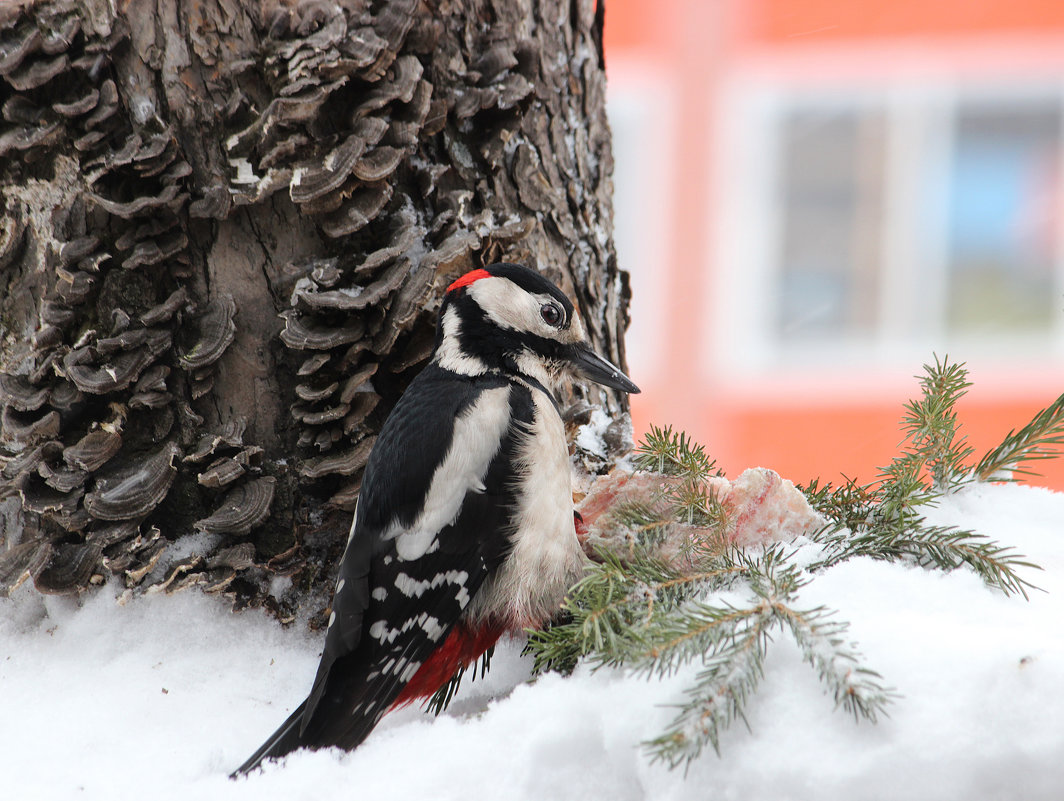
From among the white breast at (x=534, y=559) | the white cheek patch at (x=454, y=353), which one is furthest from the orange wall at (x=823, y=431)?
the white breast at (x=534, y=559)

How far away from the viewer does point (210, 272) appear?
182cm

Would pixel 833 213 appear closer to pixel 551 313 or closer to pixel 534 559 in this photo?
pixel 551 313

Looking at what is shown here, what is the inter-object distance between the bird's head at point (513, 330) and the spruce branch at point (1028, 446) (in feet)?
2.12

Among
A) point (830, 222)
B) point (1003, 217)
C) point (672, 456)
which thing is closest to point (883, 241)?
point (830, 222)

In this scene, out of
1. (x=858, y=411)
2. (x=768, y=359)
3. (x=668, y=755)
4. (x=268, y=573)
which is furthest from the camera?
(x=768, y=359)

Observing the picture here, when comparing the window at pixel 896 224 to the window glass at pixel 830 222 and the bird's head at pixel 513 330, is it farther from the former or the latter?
the bird's head at pixel 513 330

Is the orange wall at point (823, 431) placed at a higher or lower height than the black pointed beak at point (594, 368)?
lower

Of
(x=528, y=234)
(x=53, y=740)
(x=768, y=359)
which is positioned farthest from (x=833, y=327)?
(x=53, y=740)

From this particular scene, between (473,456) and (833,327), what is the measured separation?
5255mm

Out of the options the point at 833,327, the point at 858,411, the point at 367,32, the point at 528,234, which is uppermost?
the point at 367,32

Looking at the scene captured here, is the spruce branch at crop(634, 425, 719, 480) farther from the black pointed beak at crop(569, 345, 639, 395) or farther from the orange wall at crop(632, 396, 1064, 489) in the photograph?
the orange wall at crop(632, 396, 1064, 489)

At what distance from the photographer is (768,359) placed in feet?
21.6

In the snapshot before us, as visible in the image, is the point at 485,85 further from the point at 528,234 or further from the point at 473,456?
the point at 473,456

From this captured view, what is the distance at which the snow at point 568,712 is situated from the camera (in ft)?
3.48
